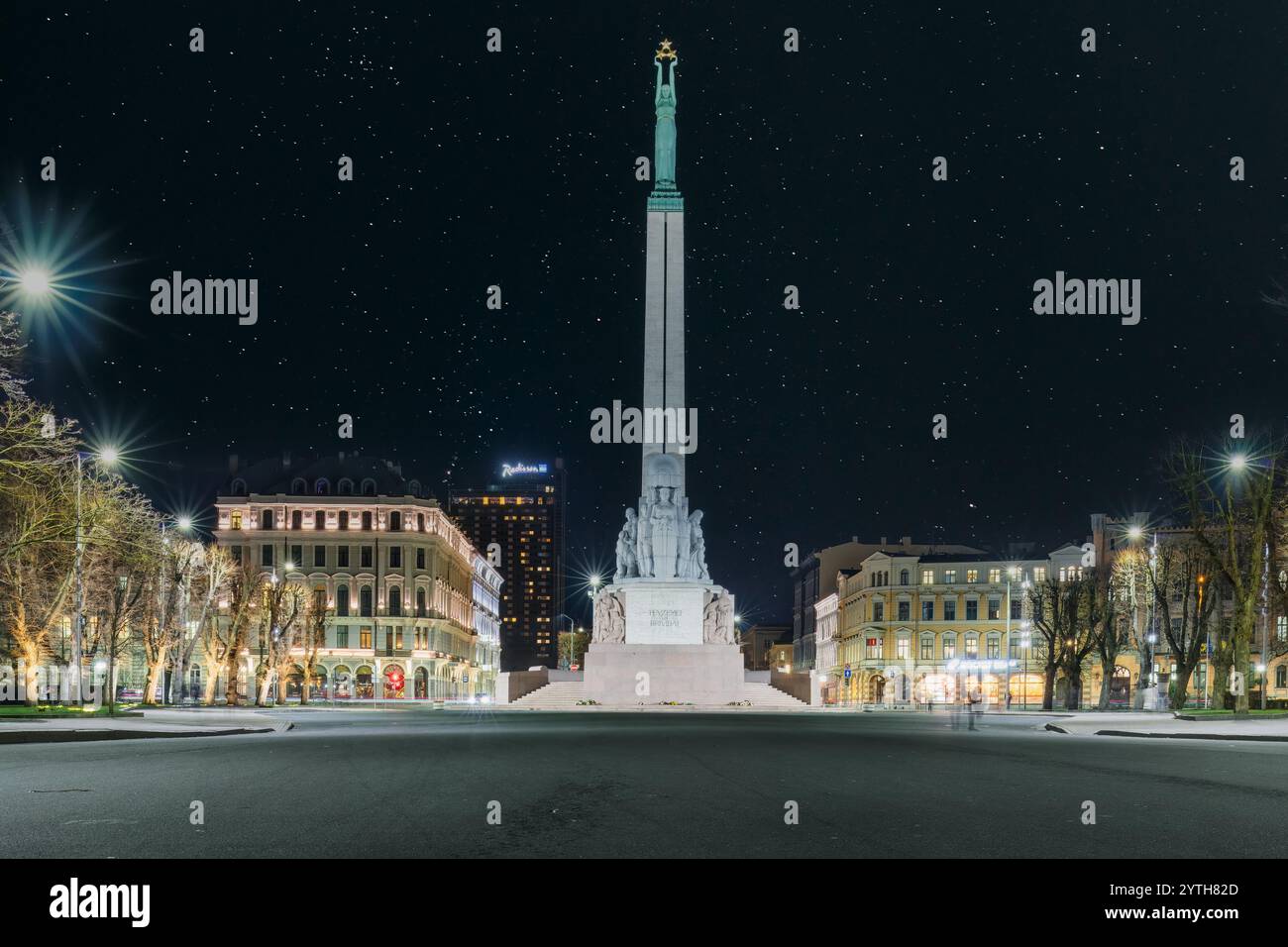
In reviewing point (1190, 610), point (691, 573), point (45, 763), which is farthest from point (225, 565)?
point (1190, 610)

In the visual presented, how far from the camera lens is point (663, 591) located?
74.0 meters

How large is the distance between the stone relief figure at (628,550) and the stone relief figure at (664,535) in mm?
1098

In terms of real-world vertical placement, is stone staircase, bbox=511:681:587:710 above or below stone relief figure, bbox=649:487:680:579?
below

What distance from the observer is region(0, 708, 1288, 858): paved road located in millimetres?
12828

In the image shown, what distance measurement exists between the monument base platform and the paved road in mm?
40757

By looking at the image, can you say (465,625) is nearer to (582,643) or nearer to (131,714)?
(582,643)

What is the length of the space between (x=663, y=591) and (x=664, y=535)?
9.62 feet

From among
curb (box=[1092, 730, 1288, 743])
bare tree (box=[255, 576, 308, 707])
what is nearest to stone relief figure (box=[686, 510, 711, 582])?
bare tree (box=[255, 576, 308, 707])

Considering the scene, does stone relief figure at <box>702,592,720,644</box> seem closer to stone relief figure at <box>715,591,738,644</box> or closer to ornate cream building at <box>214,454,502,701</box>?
stone relief figure at <box>715,591,738,644</box>

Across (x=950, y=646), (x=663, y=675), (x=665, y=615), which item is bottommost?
(x=950, y=646)

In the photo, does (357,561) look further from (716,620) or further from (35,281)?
(35,281)

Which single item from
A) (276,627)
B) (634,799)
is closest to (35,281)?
(634,799)
